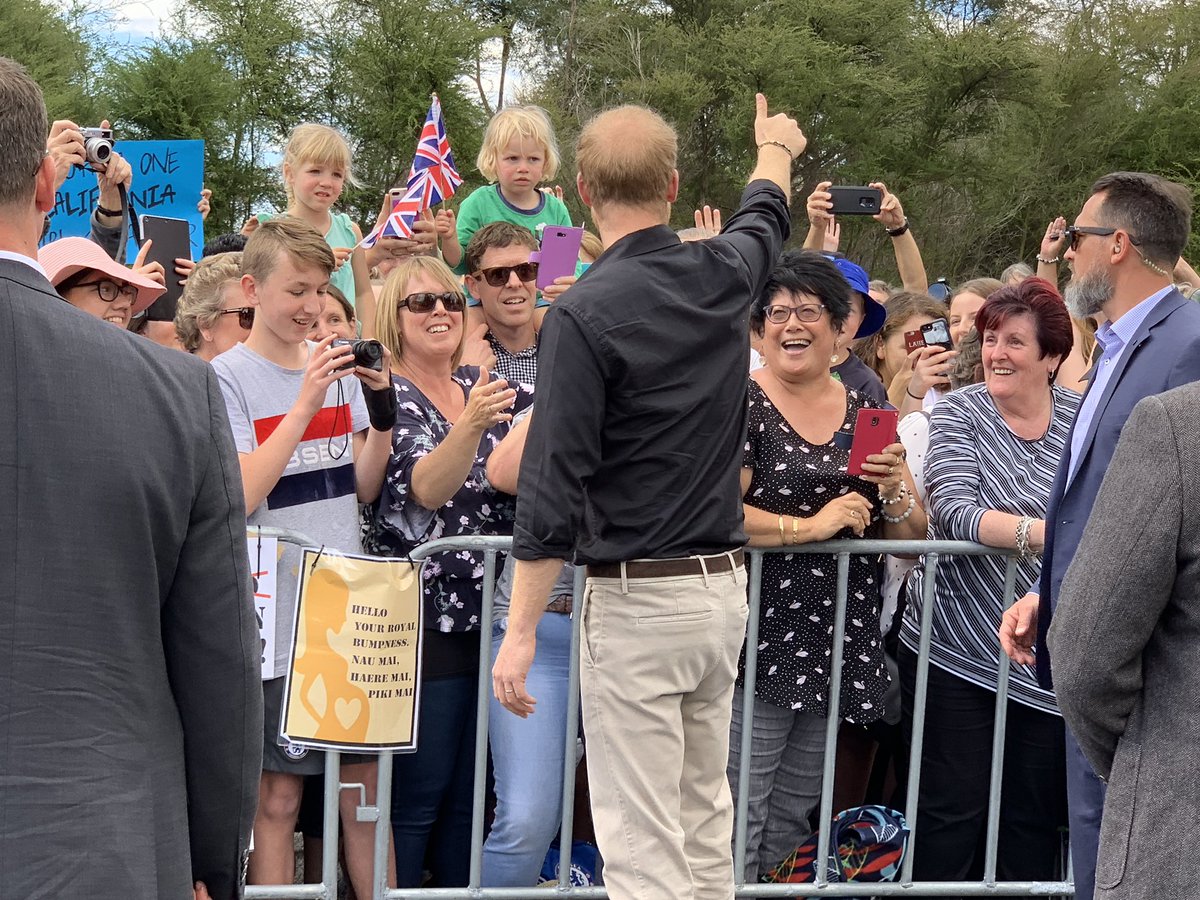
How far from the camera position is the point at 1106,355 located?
3.66 meters

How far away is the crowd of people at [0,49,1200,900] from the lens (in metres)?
3.32

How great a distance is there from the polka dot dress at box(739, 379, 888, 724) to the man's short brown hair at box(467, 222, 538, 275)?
3.82 feet

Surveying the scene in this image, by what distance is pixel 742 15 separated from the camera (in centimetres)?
3322

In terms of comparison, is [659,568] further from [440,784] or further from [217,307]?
[217,307]

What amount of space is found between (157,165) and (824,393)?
3.41 meters

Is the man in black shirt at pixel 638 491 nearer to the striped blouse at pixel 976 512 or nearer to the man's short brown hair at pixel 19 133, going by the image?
the striped blouse at pixel 976 512

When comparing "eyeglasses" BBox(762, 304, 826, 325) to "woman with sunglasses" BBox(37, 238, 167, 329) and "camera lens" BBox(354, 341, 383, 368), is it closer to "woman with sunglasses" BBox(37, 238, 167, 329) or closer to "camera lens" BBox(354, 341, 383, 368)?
"camera lens" BBox(354, 341, 383, 368)

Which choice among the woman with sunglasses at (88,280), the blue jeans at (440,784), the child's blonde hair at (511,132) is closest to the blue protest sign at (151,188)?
the child's blonde hair at (511,132)

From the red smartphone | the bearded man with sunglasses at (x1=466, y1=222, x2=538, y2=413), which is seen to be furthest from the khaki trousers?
the red smartphone

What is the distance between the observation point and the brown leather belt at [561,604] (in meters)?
4.16

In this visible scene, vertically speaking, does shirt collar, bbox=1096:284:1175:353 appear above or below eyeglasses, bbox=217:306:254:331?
above

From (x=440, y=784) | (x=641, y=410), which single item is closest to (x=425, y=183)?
(x=440, y=784)

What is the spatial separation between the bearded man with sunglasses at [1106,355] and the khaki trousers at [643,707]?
0.85 m

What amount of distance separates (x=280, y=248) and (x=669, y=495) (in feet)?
4.98
